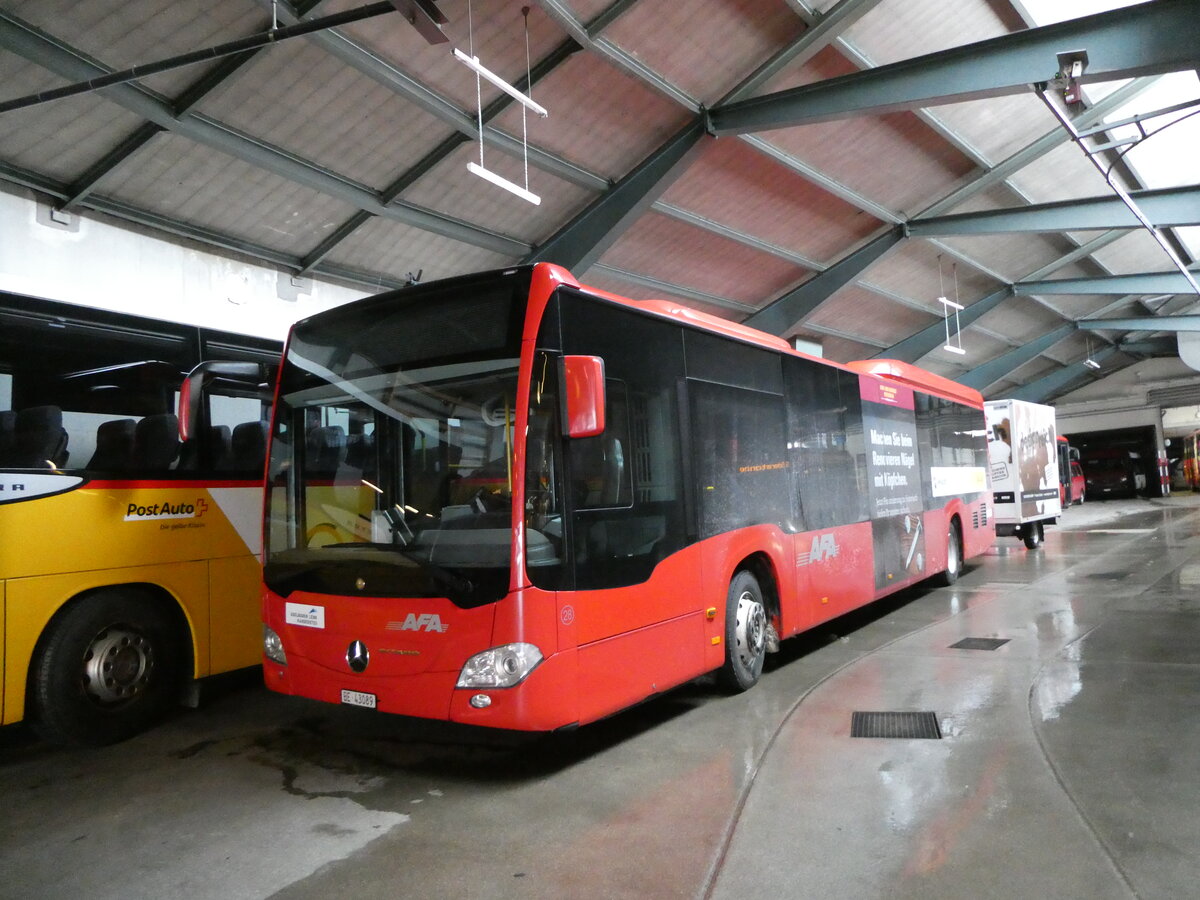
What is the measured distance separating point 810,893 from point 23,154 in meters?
10.9

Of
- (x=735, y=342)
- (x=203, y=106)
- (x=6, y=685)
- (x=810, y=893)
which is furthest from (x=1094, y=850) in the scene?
(x=203, y=106)

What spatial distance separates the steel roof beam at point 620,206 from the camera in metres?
13.0

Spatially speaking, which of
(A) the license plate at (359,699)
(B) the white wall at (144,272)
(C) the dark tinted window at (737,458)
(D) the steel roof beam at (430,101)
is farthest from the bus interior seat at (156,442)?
(D) the steel roof beam at (430,101)

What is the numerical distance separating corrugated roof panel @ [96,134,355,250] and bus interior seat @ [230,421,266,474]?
5.43 meters

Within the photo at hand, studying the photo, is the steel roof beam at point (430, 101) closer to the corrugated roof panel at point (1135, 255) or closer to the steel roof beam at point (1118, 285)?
the steel roof beam at point (1118, 285)

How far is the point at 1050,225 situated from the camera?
1695 centimetres

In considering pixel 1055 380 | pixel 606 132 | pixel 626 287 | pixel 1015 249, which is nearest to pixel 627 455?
→ pixel 606 132

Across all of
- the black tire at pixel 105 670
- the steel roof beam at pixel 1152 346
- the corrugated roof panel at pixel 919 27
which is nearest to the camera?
the black tire at pixel 105 670

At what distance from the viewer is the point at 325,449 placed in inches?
193

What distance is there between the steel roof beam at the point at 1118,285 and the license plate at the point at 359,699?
83.1ft

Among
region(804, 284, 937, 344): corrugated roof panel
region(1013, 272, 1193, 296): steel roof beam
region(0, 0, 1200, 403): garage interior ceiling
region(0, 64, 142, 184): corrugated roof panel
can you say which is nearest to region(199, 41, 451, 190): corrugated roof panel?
region(0, 0, 1200, 403): garage interior ceiling

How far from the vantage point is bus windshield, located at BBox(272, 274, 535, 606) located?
168 inches

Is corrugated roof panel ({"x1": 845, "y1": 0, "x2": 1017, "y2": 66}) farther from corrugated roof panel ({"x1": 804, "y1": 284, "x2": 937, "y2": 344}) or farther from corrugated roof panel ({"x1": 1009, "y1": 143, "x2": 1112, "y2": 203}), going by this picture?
corrugated roof panel ({"x1": 804, "y1": 284, "x2": 937, "y2": 344})

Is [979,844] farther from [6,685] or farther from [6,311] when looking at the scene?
[6,311]
